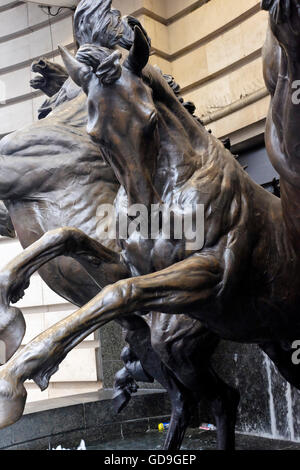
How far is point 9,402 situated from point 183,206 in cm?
128

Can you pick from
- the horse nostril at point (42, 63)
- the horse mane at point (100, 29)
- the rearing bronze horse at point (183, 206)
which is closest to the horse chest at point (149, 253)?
the rearing bronze horse at point (183, 206)

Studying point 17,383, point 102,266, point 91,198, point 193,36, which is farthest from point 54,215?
point 193,36

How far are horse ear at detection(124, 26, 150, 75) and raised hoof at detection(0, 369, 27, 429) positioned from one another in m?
1.61

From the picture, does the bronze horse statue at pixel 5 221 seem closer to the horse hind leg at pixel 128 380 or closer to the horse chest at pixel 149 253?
the horse hind leg at pixel 128 380

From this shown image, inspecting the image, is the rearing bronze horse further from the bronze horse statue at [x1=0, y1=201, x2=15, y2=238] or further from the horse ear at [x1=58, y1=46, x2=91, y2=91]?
the bronze horse statue at [x1=0, y1=201, x2=15, y2=238]

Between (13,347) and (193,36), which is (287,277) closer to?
(13,347)

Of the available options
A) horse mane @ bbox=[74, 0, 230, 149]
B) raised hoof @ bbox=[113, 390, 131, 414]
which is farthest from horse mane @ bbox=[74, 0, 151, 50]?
raised hoof @ bbox=[113, 390, 131, 414]

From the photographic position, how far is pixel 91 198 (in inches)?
164

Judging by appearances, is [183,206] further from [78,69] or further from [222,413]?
[222,413]

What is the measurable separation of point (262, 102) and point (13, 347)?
18.3 ft

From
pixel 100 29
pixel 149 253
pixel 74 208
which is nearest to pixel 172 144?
pixel 149 253

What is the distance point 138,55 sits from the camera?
2.83m

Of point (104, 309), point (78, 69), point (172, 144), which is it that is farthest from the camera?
point (172, 144)

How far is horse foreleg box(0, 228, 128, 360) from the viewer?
9.11 ft
